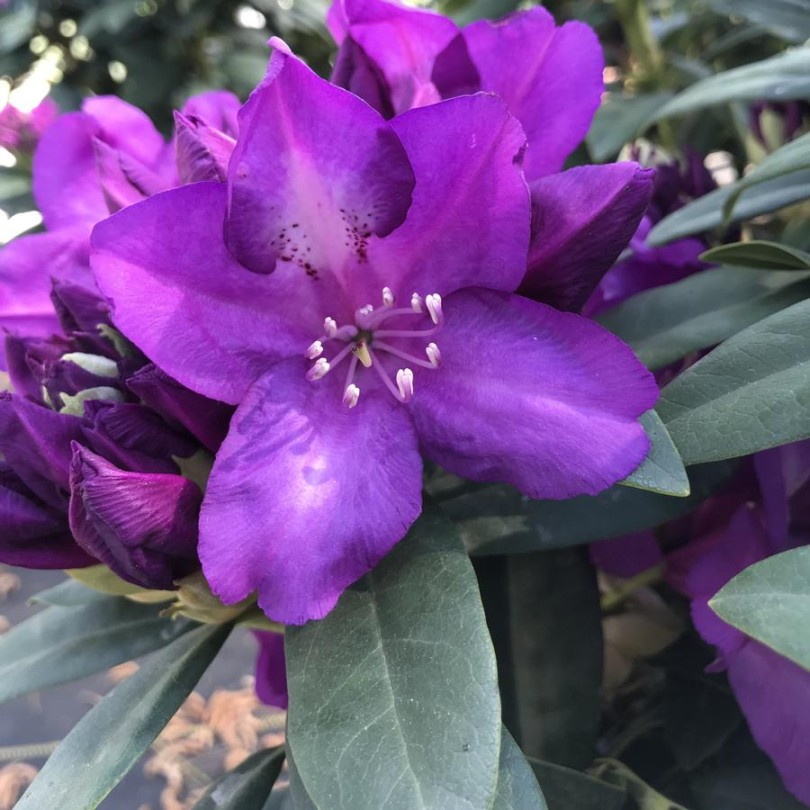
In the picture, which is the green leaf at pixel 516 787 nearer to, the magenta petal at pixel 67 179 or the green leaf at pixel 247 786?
the green leaf at pixel 247 786

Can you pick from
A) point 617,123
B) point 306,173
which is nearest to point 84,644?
point 306,173

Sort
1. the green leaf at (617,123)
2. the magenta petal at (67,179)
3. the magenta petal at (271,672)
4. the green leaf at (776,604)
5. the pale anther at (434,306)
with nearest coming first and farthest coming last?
the green leaf at (776,604) < the pale anther at (434,306) < the magenta petal at (67,179) < the magenta petal at (271,672) < the green leaf at (617,123)

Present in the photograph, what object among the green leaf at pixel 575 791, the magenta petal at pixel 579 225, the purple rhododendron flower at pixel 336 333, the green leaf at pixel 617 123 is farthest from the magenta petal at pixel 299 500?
the green leaf at pixel 617 123

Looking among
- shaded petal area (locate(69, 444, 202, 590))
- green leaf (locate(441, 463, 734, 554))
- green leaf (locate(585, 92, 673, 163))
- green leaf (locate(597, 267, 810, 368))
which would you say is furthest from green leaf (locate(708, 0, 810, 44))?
shaded petal area (locate(69, 444, 202, 590))

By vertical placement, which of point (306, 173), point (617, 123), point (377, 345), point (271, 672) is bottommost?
point (271, 672)

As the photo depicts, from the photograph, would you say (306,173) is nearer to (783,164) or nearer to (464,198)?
(464,198)

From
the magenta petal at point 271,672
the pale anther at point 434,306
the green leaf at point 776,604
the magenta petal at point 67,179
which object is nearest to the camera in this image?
the green leaf at point 776,604

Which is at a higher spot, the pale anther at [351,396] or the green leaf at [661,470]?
the pale anther at [351,396]
